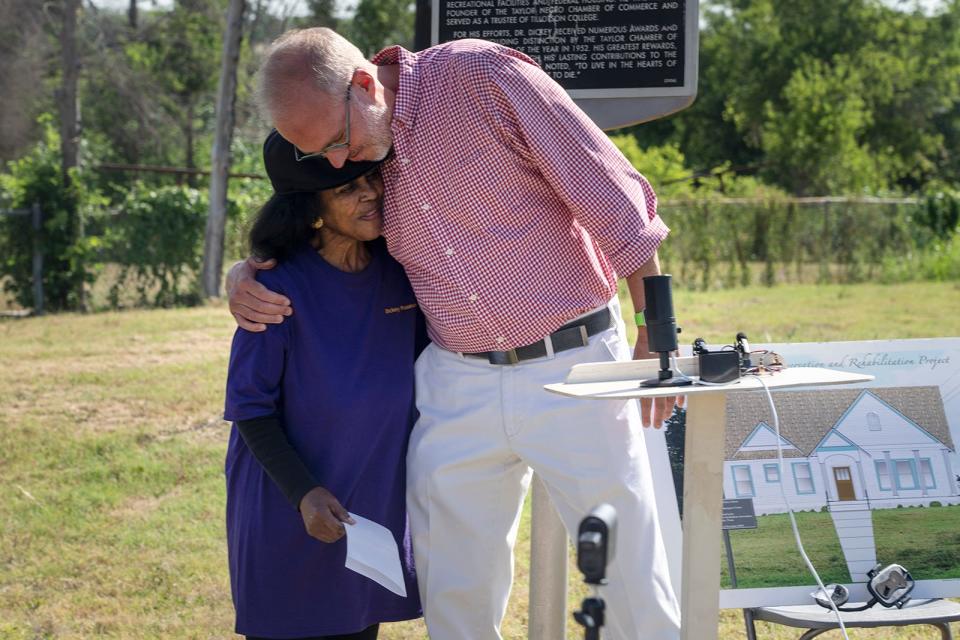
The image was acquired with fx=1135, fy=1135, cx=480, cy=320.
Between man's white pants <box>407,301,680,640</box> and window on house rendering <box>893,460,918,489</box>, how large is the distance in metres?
1.15

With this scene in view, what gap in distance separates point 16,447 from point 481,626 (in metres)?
5.39

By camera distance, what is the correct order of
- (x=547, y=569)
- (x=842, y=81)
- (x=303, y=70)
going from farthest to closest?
(x=842, y=81)
(x=547, y=569)
(x=303, y=70)

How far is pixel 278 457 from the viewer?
292cm

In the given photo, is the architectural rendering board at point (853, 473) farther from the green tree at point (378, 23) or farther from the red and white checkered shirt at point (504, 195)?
the green tree at point (378, 23)

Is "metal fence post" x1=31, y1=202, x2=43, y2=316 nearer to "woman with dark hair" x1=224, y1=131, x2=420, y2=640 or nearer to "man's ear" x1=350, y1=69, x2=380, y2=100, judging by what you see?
"woman with dark hair" x1=224, y1=131, x2=420, y2=640

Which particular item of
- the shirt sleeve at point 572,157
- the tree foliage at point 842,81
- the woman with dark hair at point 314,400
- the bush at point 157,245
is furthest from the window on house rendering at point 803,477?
the tree foliage at point 842,81

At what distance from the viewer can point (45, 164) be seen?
1642cm

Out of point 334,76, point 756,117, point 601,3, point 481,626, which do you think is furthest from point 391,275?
point 756,117

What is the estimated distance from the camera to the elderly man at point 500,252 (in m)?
2.85

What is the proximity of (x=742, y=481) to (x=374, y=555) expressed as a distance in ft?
4.69

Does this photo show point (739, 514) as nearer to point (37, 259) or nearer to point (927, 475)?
point (927, 475)

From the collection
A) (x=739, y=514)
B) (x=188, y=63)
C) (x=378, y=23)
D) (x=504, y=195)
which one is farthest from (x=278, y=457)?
(x=378, y=23)

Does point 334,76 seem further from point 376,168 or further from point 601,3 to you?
point 601,3

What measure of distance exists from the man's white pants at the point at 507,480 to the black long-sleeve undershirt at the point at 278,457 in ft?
1.21
